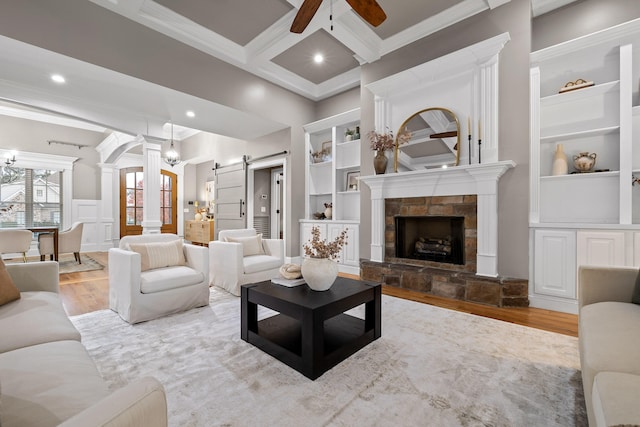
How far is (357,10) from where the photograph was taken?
2.36 meters

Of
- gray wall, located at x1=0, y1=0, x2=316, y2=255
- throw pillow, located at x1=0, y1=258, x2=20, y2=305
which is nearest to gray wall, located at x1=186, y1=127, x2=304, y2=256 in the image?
gray wall, located at x1=0, y1=0, x2=316, y2=255

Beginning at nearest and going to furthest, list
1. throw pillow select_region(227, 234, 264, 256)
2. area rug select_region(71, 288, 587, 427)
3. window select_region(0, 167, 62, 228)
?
area rug select_region(71, 288, 587, 427), throw pillow select_region(227, 234, 264, 256), window select_region(0, 167, 62, 228)

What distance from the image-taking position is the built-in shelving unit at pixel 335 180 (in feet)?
15.6

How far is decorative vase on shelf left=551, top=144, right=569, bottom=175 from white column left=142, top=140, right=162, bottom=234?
17.6 feet

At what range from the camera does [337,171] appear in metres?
5.06

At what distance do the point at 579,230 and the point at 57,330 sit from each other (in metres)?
4.04

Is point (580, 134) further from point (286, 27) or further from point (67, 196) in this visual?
point (67, 196)

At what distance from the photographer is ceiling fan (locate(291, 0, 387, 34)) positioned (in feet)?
7.47

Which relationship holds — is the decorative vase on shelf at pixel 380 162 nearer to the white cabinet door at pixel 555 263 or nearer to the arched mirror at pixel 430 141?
the arched mirror at pixel 430 141

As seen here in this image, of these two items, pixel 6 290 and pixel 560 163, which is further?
pixel 560 163

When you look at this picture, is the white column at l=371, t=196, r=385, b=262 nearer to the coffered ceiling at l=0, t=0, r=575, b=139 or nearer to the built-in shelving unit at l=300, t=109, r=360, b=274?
the built-in shelving unit at l=300, t=109, r=360, b=274

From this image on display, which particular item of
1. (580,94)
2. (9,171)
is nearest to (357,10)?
(580,94)

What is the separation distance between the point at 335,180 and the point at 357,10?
2845 mm

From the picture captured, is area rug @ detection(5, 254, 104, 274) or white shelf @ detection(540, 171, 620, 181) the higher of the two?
white shelf @ detection(540, 171, 620, 181)
